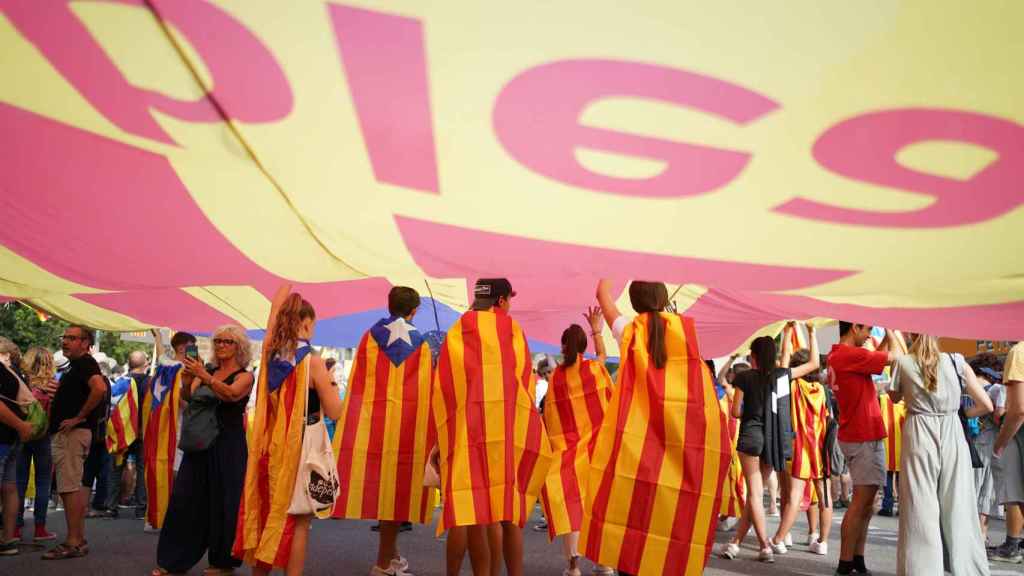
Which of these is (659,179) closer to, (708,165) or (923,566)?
(708,165)

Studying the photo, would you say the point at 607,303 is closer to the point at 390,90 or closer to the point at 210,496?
the point at 390,90

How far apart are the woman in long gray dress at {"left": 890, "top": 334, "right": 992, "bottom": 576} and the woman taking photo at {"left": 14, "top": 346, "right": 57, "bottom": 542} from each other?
234 inches

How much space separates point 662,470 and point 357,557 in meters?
3.50

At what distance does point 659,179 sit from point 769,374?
15.6ft

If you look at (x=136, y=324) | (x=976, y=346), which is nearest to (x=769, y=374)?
(x=136, y=324)

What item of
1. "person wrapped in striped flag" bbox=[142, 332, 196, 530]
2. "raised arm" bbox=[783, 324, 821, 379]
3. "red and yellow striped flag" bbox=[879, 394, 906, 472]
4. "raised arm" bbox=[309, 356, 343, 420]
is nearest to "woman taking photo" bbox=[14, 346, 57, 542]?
"person wrapped in striped flag" bbox=[142, 332, 196, 530]

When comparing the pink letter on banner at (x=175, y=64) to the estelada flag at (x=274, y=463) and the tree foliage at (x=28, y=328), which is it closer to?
the estelada flag at (x=274, y=463)

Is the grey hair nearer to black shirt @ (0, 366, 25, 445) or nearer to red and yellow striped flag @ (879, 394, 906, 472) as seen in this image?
black shirt @ (0, 366, 25, 445)

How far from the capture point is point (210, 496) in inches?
218

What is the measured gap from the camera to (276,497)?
4574 millimetres

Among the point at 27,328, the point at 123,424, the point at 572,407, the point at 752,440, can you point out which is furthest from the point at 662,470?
the point at 27,328

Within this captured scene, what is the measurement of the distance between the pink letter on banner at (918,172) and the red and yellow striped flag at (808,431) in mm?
4762

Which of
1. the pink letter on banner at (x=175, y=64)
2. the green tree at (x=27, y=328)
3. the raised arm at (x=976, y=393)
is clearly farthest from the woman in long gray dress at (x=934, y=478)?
the green tree at (x=27, y=328)

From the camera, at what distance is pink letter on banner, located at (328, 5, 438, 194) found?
2311 mm
